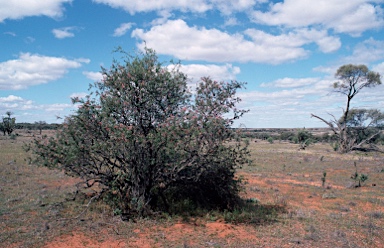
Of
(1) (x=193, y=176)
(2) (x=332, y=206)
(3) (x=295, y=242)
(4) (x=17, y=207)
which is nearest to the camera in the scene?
(3) (x=295, y=242)

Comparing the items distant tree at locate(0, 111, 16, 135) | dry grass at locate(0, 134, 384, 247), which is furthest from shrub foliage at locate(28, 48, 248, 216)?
distant tree at locate(0, 111, 16, 135)

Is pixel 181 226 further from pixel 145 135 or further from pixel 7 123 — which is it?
pixel 7 123

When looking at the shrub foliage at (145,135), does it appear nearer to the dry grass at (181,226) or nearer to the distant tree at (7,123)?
the dry grass at (181,226)

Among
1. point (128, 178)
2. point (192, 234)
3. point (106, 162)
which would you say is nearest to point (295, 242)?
point (192, 234)

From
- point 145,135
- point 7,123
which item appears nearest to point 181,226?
point 145,135

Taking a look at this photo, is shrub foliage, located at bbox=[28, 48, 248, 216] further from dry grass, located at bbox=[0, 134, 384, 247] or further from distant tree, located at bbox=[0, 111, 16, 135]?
distant tree, located at bbox=[0, 111, 16, 135]

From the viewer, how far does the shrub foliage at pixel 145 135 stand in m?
9.16

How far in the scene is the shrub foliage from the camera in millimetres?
9156

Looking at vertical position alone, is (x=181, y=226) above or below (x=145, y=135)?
below

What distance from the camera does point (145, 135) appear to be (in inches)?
388

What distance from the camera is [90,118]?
9594mm

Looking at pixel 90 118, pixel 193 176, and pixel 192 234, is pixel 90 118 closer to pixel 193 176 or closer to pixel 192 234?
pixel 193 176

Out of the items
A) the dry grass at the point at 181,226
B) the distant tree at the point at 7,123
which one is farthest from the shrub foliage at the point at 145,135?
the distant tree at the point at 7,123

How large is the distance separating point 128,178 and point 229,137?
3.75 m
